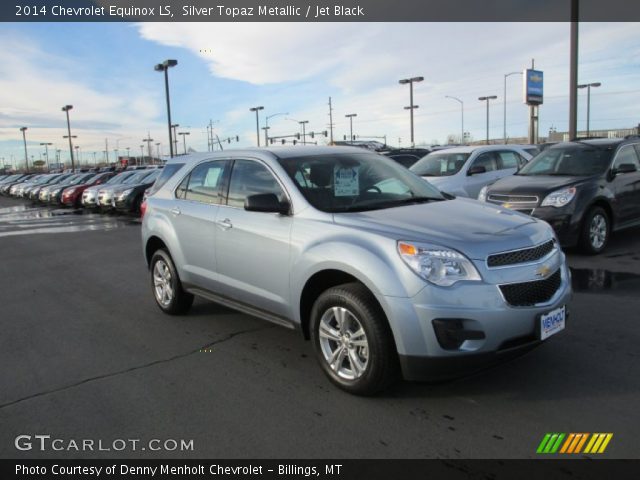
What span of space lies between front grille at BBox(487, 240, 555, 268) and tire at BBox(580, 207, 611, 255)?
4.70 meters

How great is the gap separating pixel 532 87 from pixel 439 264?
3962 centimetres

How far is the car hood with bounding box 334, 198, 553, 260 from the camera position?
357cm

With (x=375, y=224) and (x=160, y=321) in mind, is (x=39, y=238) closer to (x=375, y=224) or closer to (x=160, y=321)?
(x=160, y=321)

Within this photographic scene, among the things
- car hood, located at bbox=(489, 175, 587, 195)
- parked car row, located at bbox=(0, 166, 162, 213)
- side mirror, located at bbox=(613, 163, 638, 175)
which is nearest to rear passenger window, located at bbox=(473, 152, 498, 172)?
car hood, located at bbox=(489, 175, 587, 195)

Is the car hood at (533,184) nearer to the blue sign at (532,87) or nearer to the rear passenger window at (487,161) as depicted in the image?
the rear passenger window at (487,161)

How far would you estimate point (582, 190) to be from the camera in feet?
26.5

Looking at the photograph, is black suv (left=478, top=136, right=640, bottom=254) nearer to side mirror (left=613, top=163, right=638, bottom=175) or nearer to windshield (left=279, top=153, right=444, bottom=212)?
Result: side mirror (left=613, top=163, right=638, bottom=175)

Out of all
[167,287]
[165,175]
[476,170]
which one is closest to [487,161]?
[476,170]

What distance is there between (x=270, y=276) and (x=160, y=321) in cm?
207

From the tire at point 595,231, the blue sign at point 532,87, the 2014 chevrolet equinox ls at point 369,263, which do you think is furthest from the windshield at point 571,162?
the blue sign at point 532,87

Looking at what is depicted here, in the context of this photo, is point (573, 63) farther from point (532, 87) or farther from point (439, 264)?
point (532, 87)

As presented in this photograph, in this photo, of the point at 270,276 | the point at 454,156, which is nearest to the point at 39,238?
the point at 454,156

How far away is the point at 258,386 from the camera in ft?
13.4
